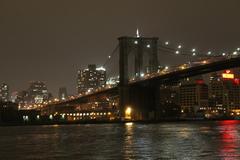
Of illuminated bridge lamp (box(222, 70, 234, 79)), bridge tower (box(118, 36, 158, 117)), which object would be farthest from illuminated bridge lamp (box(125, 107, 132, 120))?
illuminated bridge lamp (box(222, 70, 234, 79))

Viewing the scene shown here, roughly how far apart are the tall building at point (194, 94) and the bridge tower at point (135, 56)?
70.1 m

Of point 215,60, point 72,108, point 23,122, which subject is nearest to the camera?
point 215,60

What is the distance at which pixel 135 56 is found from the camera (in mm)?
80250

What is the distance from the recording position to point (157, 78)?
72.6 metres

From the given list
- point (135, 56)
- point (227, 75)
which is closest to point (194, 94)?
point (227, 75)

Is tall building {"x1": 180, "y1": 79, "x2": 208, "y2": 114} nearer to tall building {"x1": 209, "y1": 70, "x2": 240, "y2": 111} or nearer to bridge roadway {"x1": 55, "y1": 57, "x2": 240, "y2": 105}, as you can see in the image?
tall building {"x1": 209, "y1": 70, "x2": 240, "y2": 111}

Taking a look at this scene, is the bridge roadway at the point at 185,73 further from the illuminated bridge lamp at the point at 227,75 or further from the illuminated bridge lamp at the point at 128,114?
the illuminated bridge lamp at the point at 227,75

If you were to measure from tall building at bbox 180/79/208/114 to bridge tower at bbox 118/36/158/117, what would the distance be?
70.1 meters

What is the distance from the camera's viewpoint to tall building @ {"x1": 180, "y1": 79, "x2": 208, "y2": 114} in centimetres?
15188

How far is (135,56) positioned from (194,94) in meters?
76.1

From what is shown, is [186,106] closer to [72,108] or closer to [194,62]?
[72,108]

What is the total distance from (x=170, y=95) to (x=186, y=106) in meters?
5.89

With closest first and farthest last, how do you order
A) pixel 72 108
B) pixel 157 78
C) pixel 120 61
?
pixel 157 78 < pixel 120 61 < pixel 72 108

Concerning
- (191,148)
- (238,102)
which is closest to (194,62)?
(191,148)
